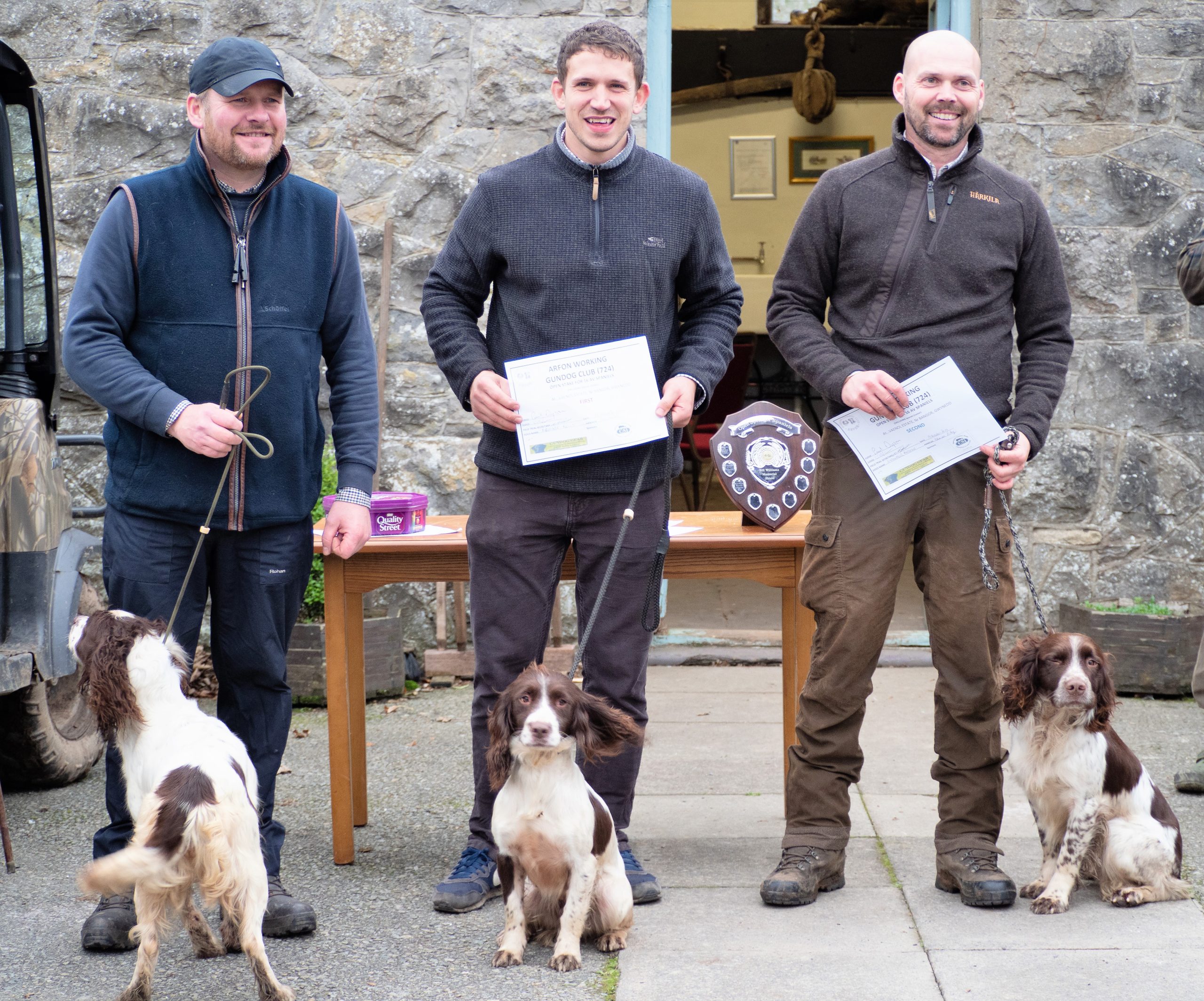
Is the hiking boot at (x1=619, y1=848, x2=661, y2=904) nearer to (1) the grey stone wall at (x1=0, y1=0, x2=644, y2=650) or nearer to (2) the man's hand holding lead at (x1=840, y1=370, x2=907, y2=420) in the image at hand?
(2) the man's hand holding lead at (x1=840, y1=370, x2=907, y2=420)

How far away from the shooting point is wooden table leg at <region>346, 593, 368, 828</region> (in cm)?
417

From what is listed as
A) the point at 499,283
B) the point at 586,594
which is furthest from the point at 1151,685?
the point at 499,283

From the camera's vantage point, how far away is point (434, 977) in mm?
3088

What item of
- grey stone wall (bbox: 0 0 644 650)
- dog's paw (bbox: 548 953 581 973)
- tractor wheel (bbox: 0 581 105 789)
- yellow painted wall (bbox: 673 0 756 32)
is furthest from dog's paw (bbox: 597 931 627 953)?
yellow painted wall (bbox: 673 0 756 32)

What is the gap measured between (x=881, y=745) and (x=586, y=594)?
2150 millimetres

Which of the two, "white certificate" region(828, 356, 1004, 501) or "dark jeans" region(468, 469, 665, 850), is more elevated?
"white certificate" region(828, 356, 1004, 501)

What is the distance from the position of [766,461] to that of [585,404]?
0.87 metres

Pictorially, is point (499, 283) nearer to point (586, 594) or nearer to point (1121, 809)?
point (586, 594)

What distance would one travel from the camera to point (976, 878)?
11.4 feet

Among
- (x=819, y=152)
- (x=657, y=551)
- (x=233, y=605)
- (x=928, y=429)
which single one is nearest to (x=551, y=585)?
(x=657, y=551)

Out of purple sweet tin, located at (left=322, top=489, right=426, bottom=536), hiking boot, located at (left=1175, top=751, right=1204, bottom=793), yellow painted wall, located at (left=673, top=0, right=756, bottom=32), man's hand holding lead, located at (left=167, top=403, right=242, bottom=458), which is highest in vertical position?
yellow painted wall, located at (left=673, top=0, right=756, bottom=32)

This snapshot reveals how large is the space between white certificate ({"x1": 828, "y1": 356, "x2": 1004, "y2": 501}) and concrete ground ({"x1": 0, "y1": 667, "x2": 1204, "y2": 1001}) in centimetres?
112

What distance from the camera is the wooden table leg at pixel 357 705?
4.17 m

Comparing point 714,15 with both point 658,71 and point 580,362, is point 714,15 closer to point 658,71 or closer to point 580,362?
point 658,71
